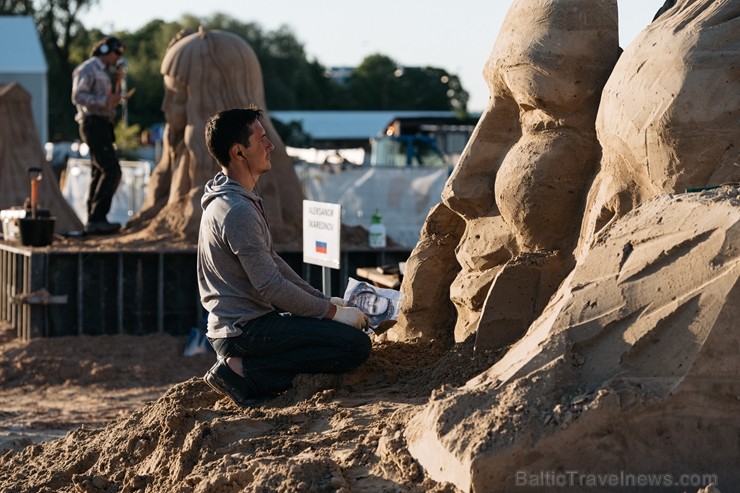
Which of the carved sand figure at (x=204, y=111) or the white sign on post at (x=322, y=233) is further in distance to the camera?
the carved sand figure at (x=204, y=111)

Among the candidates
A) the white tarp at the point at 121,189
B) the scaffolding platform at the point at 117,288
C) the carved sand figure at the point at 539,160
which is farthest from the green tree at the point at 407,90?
the carved sand figure at the point at 539,160

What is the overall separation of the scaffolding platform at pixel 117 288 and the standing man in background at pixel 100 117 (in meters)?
1.85

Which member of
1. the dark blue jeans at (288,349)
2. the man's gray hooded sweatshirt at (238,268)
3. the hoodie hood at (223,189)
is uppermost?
the hoodie hood at (223,189)

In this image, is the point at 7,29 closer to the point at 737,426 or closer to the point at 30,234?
the point at 30,234

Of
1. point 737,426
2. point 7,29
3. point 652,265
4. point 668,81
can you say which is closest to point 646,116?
point 668,81

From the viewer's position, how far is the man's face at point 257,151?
5297 mm

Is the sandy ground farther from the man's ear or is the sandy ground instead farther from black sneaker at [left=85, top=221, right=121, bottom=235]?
black sneaker at [left=85, top=221, right=121, bottom=235]

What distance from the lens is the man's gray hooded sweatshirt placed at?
5133 millimetres

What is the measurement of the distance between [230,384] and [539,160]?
5.18 ft

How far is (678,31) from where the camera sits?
464 cm

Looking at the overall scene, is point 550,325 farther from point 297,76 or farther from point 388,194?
point 297,76

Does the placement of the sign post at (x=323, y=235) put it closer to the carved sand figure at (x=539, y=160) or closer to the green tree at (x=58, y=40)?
the carved sand figure at (x=539, y=160)

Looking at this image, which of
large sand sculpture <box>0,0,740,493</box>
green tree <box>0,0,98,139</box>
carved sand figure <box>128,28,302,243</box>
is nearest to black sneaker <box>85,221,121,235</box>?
carved sand figure <box>128,28,302,243</box>

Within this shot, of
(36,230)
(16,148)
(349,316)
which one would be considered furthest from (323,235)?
(16,148)
